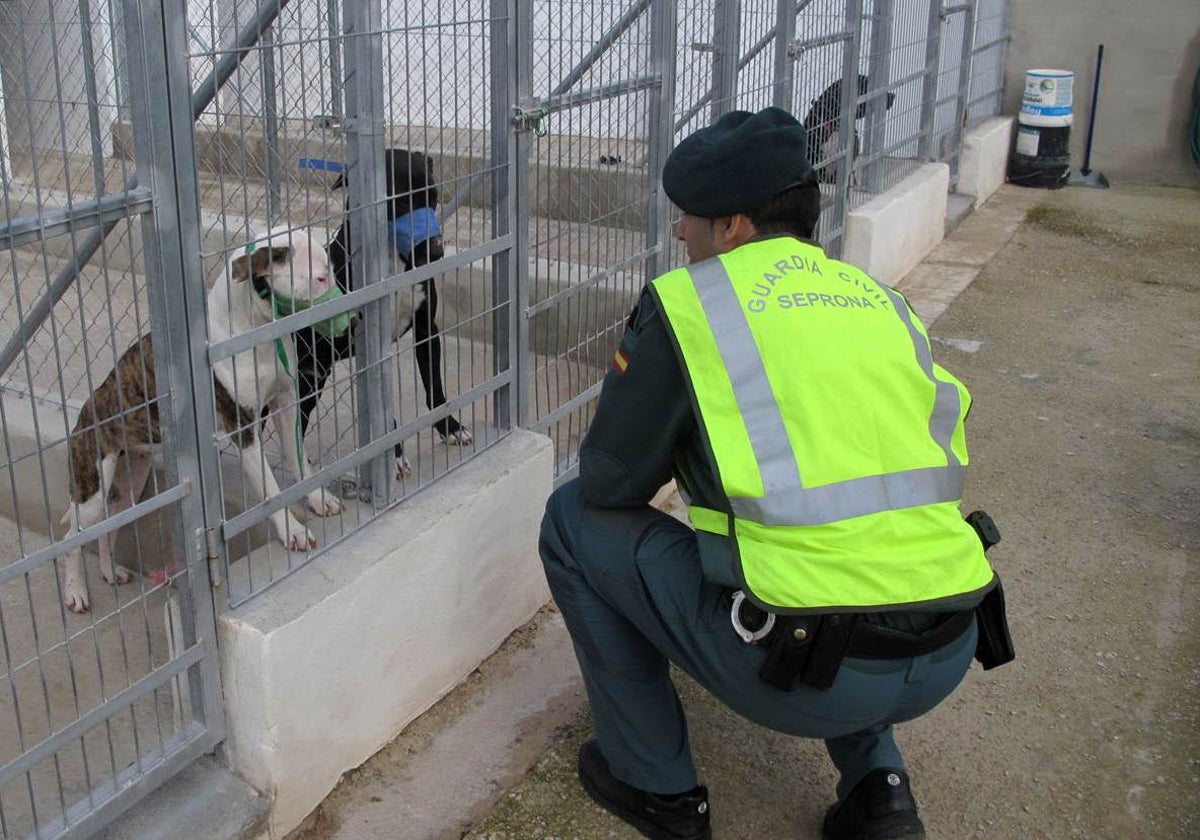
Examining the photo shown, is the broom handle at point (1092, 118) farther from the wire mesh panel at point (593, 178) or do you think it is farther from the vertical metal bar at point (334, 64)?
the vertical metal bar at point (334, 64)

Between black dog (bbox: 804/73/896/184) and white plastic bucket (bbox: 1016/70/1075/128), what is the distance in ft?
13.6

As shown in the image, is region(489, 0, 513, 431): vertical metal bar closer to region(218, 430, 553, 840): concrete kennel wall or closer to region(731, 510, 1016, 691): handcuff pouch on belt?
region(218, 430, 553, 840): concrete kennel wall

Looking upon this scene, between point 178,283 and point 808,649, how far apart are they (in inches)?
53.0

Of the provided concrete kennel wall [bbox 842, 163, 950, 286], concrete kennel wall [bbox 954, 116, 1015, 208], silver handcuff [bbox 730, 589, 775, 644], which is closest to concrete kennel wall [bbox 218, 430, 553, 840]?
silver handcuff [bbox 730, 589, 775, 644]

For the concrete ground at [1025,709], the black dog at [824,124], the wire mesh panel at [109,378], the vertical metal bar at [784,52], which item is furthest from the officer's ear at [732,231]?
the black dog at [824,124]

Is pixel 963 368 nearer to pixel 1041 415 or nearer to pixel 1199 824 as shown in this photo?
pixel 1041 415

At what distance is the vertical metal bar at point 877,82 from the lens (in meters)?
6.41

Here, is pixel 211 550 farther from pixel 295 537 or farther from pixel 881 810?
pixel 881 810

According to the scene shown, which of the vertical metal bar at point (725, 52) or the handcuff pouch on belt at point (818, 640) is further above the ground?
the vertical metal bar at point (725, 52)

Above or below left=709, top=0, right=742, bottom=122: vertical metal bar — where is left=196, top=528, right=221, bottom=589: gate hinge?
below

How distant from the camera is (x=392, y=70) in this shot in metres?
3.02

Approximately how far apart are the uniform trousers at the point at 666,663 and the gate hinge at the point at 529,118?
1.04m

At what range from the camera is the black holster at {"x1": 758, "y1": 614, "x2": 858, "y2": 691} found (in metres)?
2.26

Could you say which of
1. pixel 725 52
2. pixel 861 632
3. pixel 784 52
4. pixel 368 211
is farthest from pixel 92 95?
pixel 784 52
